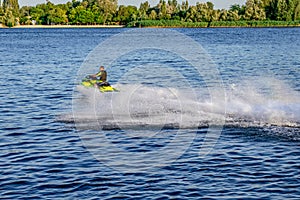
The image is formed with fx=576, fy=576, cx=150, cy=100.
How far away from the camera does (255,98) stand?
135ft

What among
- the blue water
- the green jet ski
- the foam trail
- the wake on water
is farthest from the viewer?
the green jet ski

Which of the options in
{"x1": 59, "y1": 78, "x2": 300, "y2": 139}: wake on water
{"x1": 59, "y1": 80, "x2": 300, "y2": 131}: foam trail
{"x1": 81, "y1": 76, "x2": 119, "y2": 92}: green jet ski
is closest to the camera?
{"x1": 59, "y1": 78, "x2": 300, "y2": 139}: wake on water

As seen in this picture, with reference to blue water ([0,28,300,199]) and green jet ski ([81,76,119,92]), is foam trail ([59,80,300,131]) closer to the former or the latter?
blue water ([0,28,300,199])

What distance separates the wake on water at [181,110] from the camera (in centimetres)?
3117

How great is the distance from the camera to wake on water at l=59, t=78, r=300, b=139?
31.2 meters

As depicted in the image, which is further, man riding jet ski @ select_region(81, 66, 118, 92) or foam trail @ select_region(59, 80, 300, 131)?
man riding jet ski @ select_region(81, 66, 118, 92)

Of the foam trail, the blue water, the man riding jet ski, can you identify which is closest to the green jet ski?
the man riding jet ski

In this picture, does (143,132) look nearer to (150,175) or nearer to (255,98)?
(150,175)

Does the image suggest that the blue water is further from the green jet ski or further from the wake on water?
the green jet ski

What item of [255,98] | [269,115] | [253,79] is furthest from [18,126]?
[253,79]

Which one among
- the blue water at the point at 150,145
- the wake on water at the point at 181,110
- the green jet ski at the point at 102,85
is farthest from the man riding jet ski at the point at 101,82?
the blue water at the point at 150,145

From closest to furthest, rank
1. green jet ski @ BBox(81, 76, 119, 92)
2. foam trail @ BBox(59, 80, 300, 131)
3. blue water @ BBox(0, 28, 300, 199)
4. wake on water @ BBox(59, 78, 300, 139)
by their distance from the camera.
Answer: blue water @ BBox(0, 28, 300, 199), wake on water @ BBox(59, 78, 300, 139), foam trail @ BBox(59, 80, 300, 131), green jet ski @ BBox(81, 76, 119, 92)

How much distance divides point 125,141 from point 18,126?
772 cm

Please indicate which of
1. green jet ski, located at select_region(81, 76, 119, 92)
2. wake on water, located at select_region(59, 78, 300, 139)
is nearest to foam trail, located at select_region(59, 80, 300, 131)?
wake on water, located at select_region(59, 78, 300, 139)
